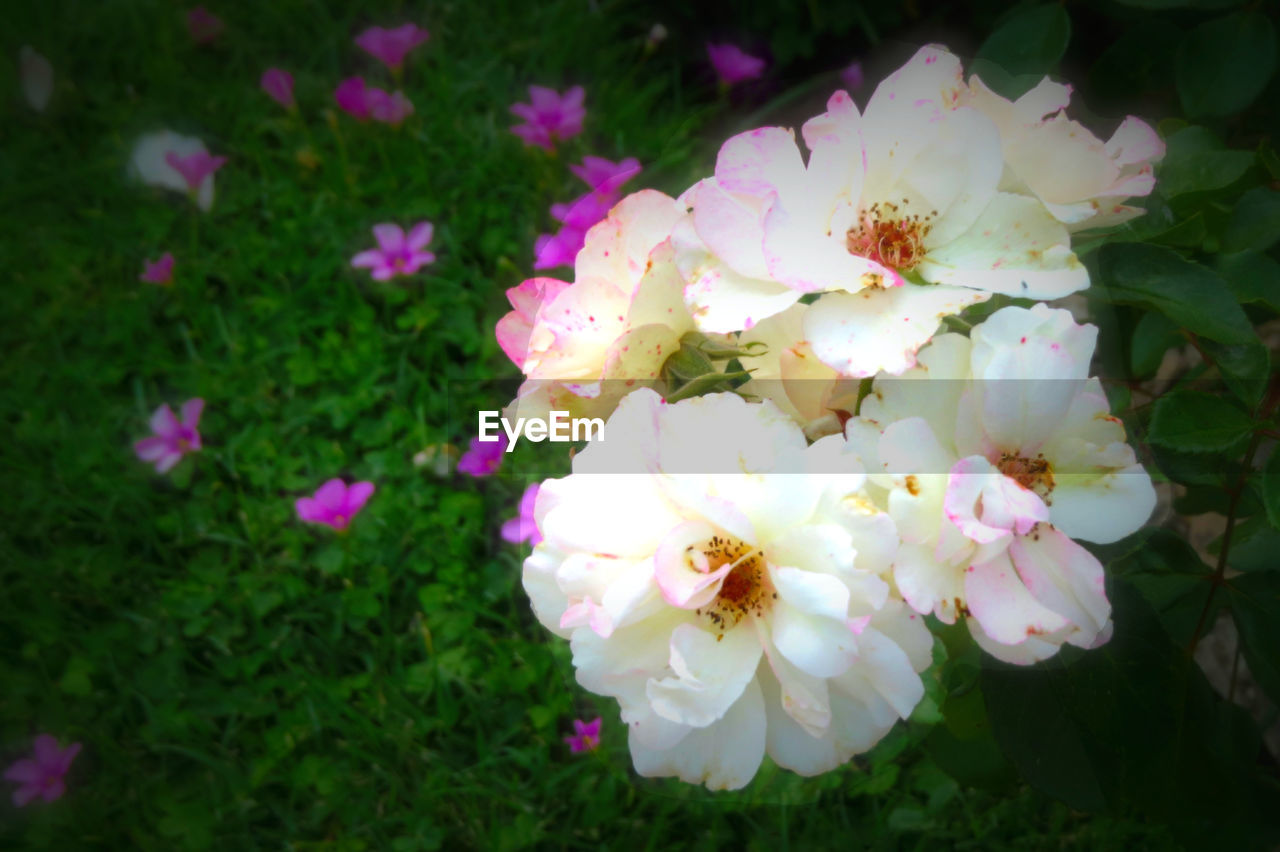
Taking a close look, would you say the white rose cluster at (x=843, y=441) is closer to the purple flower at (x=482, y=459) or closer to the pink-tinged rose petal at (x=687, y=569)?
the pink-tinged rose petal at (x=687, y=569)

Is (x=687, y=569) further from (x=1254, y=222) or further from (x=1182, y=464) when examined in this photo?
(x=1254, y=222)

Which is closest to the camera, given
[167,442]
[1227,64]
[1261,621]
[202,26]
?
[1261,621]

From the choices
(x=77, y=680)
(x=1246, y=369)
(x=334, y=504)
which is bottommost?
(x=77, y=680)

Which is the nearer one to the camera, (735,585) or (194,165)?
(735,585)

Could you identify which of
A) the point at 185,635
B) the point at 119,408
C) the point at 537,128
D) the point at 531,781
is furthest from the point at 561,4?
the point at 531,781

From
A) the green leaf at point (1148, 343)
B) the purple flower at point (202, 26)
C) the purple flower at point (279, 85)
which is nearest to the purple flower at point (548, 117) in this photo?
the purple flower at point (279, 85)

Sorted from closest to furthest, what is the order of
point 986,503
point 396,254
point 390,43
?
point 986,503 < point 396,254 < point 390,43

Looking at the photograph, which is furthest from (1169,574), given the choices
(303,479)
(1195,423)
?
(303,479)
